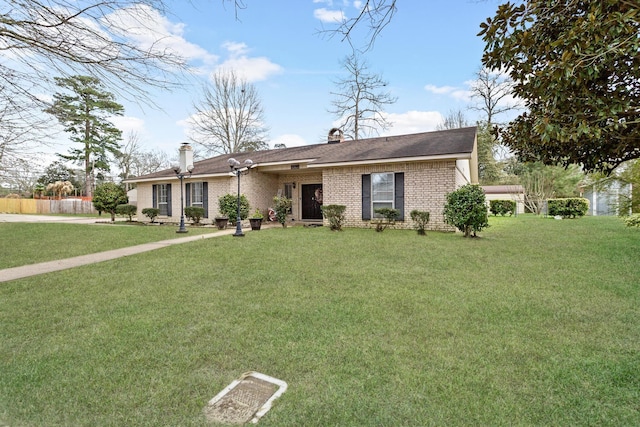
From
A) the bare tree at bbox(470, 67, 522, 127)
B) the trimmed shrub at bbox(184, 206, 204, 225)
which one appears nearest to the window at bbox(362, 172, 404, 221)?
the trimmed shrub at bbox(184, 206, 204, 225)

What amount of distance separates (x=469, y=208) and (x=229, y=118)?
79.1ft

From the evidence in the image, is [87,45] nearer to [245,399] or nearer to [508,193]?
[245,399]

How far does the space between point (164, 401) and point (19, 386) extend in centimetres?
124

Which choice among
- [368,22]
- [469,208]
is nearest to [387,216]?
[469,208]

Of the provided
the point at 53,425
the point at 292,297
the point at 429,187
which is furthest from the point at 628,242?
the point at 53,425

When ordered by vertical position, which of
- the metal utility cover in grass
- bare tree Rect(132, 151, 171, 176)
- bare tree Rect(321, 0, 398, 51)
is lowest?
the metal utility cover in grass

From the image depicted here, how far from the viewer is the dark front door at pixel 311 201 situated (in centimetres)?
1611

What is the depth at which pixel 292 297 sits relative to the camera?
4590 mm

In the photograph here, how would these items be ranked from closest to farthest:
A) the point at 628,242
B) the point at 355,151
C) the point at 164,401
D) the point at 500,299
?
the point at 164,401 → the point at 500,299 → the point at 628,242 → the point at 355,151

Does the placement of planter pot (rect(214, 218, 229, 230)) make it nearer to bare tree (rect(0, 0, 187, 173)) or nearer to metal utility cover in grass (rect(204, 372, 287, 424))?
bare tree (rect(0, 0, 187, 173))

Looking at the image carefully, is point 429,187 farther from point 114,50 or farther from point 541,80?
point 114,50

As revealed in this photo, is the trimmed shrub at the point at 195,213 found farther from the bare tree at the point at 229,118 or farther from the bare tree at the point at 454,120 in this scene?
the bare tree at the point at 454,120

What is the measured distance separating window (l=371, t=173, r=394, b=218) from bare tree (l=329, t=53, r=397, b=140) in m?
14.4

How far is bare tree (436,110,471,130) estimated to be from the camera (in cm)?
2964
